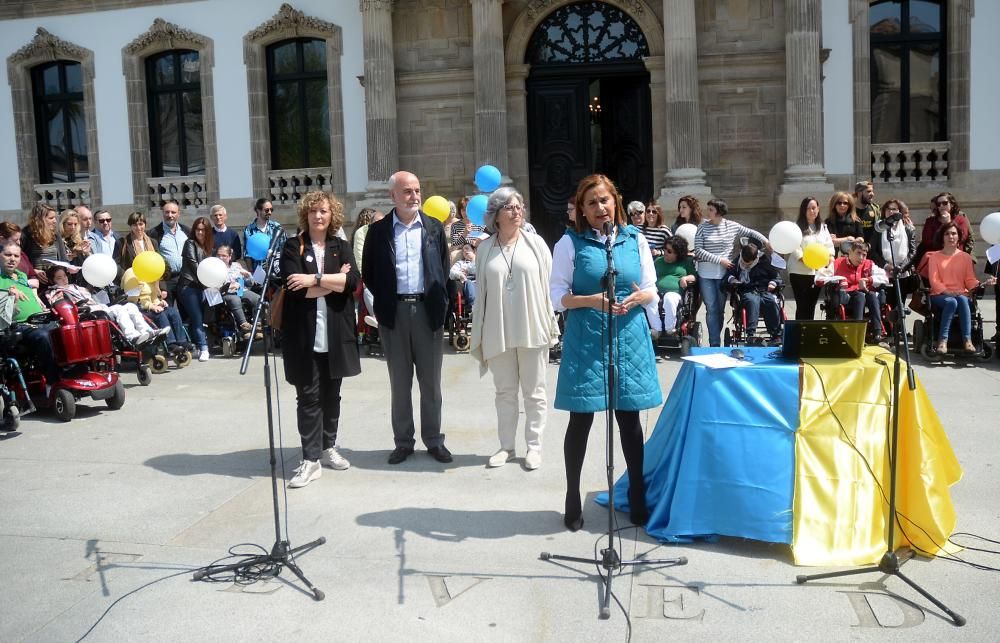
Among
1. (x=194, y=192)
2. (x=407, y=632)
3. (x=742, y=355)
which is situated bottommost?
(x=407, y=632)

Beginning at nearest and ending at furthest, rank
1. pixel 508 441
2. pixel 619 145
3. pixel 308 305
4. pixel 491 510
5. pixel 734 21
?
pixel 491 510, pixel 308 305, pixel 508 441, pixel 734 21, pixel 619 145

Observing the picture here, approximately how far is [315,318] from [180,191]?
13741mm

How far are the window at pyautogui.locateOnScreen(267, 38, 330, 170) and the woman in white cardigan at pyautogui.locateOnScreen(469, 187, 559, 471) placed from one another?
12.4 metres

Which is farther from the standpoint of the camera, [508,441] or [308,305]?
[508,441]

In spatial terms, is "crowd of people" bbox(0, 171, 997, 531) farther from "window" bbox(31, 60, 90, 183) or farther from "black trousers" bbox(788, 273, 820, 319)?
"window" bbox(31, 60, 90, 183)

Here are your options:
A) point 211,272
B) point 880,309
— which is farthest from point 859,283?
point 211,272

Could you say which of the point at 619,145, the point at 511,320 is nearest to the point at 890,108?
the point at 619,145

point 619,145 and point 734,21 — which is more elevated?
point 734,21

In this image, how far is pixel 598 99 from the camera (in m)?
16.9

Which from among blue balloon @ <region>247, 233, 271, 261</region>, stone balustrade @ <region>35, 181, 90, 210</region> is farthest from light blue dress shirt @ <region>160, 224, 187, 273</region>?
stone balustrade @ <region>35, 181, 90, 210</region>

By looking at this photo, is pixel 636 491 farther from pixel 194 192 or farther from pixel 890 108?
pixel 194 192

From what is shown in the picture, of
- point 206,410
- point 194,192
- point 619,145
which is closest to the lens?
point 206,410

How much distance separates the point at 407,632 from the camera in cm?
410

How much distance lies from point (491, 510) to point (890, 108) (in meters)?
13.4
